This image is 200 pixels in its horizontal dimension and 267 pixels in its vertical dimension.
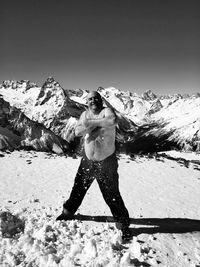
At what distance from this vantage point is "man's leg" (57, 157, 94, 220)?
21.3ft

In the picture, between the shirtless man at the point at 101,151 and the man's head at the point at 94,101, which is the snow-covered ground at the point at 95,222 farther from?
the man's head at the point at 94,101

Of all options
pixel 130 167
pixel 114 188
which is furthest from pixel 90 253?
pixel 130 167

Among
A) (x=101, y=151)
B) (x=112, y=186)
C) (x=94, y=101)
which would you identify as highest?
(x=94, y=101)

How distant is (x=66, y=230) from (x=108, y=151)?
2.21m

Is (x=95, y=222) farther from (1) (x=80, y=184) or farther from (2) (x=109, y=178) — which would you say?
(2) (x=109, y=178)

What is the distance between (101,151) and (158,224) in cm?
321

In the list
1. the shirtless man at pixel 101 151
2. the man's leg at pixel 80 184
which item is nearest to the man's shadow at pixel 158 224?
the man's leg at pixel 80 184

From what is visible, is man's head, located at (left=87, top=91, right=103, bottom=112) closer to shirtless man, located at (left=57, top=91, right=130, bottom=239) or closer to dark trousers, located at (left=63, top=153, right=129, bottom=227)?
shirtless man, located at (left=57, top=91, right=130, bottom=239)

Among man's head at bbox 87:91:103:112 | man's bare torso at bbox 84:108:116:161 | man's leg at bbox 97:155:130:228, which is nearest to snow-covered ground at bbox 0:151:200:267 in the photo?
man's leg at bbox 97:155:130:228

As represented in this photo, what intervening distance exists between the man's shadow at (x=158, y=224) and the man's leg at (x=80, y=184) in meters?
0.63

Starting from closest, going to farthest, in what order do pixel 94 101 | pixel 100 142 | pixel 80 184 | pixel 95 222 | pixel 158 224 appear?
pixel 100 142 → pixel 94 101 → pixel 80 184 → pixel 95 222 → pixel 158 224

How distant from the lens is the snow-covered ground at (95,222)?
5230mm

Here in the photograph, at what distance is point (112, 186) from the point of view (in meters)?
6.28

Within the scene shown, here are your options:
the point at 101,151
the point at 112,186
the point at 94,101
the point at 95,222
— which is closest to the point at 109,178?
the point at 112,186
